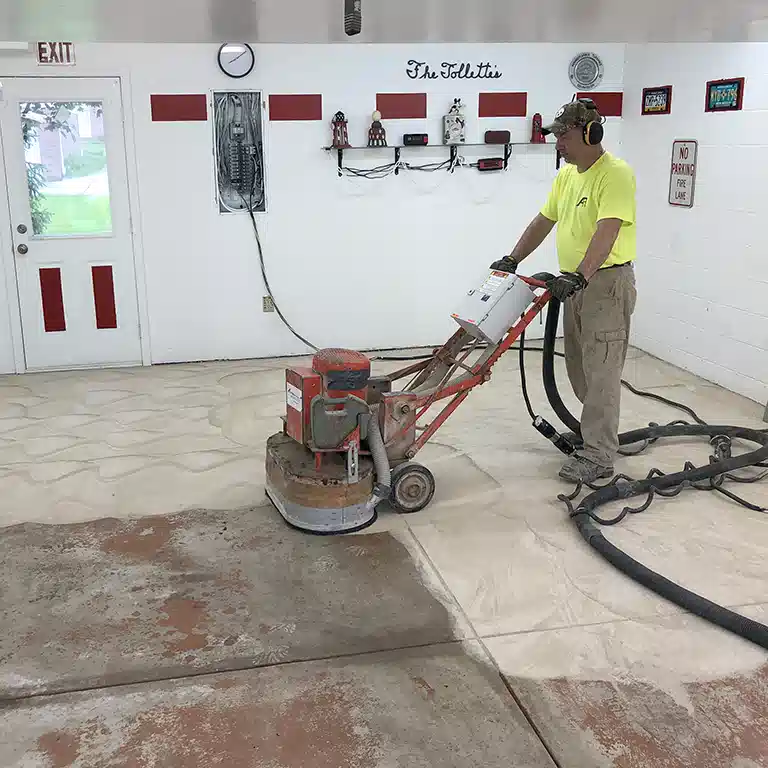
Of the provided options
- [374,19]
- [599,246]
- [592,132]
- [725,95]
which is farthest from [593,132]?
[725,95]

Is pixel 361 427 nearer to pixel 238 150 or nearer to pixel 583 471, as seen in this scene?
pixel 583 471

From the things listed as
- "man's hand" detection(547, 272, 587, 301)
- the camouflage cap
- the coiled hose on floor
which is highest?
the camouflage cap

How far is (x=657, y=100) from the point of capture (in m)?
6.02

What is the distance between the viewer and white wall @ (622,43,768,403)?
16.9 ft

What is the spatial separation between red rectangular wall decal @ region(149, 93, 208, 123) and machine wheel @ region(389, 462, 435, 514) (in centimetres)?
338

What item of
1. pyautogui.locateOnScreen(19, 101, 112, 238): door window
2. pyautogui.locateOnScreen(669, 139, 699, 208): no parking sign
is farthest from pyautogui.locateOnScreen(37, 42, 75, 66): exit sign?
pyautogui.locateOnScreen(669, 139, 699, 208): no parking sign

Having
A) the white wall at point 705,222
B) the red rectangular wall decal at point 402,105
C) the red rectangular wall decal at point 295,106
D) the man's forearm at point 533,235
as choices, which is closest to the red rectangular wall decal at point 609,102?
the white wall at point 705,222

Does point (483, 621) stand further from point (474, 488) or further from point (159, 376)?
point (159, 376)

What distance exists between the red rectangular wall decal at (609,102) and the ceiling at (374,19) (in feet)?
13.5

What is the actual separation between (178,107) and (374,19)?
4.26 meters

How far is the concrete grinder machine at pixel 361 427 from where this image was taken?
3.32m

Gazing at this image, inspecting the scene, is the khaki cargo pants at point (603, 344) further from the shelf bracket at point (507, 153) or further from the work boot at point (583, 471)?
the shelf bracket at point (507, 153)

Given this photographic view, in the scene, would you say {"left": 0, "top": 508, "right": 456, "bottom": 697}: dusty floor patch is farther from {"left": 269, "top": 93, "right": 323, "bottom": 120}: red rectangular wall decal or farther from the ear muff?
{"left": 269, "top": 93, "right": 323, "bottom": 120}: red rectangular wall decal

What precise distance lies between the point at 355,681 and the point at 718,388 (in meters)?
3.86
